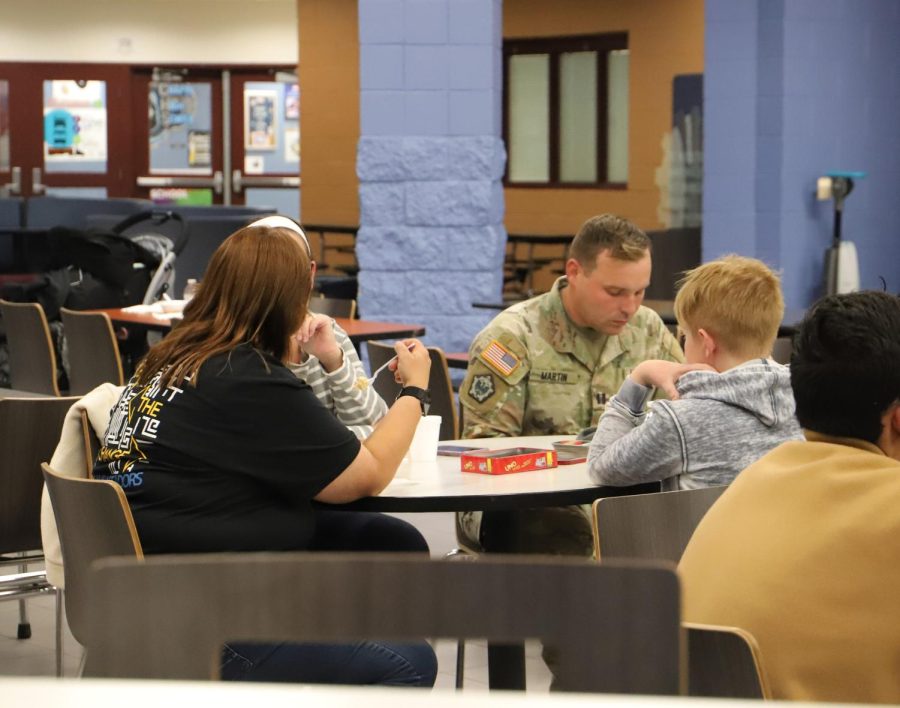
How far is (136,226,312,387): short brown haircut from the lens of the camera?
2545mm

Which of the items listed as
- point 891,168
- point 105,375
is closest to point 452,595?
point 105,375

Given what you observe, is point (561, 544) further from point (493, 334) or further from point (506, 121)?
point (506, 121)

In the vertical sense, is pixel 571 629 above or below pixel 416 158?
below

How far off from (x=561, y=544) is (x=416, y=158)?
16.1 ft

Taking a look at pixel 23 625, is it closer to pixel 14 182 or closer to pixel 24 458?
pixel 24 458

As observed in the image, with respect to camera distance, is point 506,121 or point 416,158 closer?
point 416,158

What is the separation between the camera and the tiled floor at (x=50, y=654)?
3783 mm

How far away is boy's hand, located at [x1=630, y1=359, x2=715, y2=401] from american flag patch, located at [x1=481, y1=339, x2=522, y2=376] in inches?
27.9

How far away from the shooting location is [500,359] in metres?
3.45

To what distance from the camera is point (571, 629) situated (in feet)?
3.35

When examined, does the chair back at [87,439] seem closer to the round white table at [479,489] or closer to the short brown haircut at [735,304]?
the round white table at [479,489]

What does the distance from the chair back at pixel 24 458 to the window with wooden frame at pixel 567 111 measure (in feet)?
34.2

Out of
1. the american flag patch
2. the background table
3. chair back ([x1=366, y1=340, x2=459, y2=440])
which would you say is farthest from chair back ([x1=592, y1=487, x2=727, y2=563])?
the background table

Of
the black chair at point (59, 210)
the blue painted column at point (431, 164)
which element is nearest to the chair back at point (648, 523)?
the blue painted column at point (431, 164)
